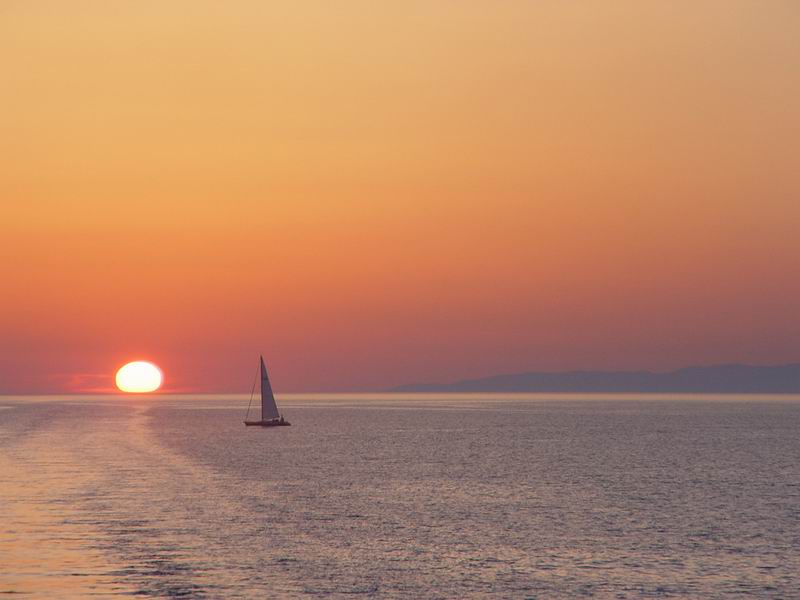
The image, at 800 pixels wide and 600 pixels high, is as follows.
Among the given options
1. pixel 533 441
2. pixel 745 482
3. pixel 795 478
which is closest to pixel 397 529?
pixel 745 482

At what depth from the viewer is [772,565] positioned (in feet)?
193

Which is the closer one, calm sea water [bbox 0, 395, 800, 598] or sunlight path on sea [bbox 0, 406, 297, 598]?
sunlight path on sea [bbox 0, 406, 297, 598]

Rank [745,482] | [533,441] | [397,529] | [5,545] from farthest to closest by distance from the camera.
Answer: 1. [533,441]
2. [745,482]
3. [397,529]
4. [5,545]

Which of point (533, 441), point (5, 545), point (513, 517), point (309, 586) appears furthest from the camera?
point (533, 441)

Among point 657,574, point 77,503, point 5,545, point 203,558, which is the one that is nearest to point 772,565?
point 657,574

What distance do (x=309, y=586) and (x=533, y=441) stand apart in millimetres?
148698

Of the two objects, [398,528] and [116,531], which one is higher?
[116,531]

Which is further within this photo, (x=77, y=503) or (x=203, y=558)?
(x=77, y=503)

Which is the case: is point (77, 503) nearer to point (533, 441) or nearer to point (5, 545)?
point (5, 545)

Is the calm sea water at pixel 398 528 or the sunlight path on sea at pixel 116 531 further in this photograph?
the calm sea water at pixel 398 528

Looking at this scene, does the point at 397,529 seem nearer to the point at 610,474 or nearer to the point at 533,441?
the point at 610,474

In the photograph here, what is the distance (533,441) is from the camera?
198 m

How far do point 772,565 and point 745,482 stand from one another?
5446 cm

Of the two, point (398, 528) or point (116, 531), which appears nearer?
point (116, 531)
